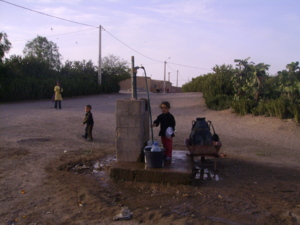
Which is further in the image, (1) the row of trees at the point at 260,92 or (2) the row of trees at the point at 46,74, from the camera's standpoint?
(2) the row of trees at the point at 46,74

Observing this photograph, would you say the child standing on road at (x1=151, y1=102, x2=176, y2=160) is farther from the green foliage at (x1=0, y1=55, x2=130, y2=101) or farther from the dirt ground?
the green foliage at (x1=0, y1=55, x2=130, y2=101)

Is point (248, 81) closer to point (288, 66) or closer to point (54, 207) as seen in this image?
point (288, 66)

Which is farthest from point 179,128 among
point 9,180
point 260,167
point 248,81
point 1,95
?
point 1,95

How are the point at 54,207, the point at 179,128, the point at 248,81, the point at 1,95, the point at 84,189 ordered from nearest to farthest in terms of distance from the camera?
the point at 54,207
the point at 84,189
the point at 179,128
the point at 248,81
the point at 1,95

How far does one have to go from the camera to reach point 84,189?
5.31 meters

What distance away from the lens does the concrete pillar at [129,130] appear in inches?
252

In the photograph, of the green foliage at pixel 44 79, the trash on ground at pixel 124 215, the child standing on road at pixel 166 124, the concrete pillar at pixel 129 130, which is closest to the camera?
the trash on ground at pixel 124 215

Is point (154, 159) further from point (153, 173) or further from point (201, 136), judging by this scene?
point (201, 136)

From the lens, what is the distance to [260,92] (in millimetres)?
15133

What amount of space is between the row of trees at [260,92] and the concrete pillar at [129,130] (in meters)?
8.31

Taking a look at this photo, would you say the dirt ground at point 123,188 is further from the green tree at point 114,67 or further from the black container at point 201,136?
the green tree at point 114,67

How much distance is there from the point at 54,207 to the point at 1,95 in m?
18.7

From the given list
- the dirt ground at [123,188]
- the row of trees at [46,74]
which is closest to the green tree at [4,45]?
the row of trees at [46,74]

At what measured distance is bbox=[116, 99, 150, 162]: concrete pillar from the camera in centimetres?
639
